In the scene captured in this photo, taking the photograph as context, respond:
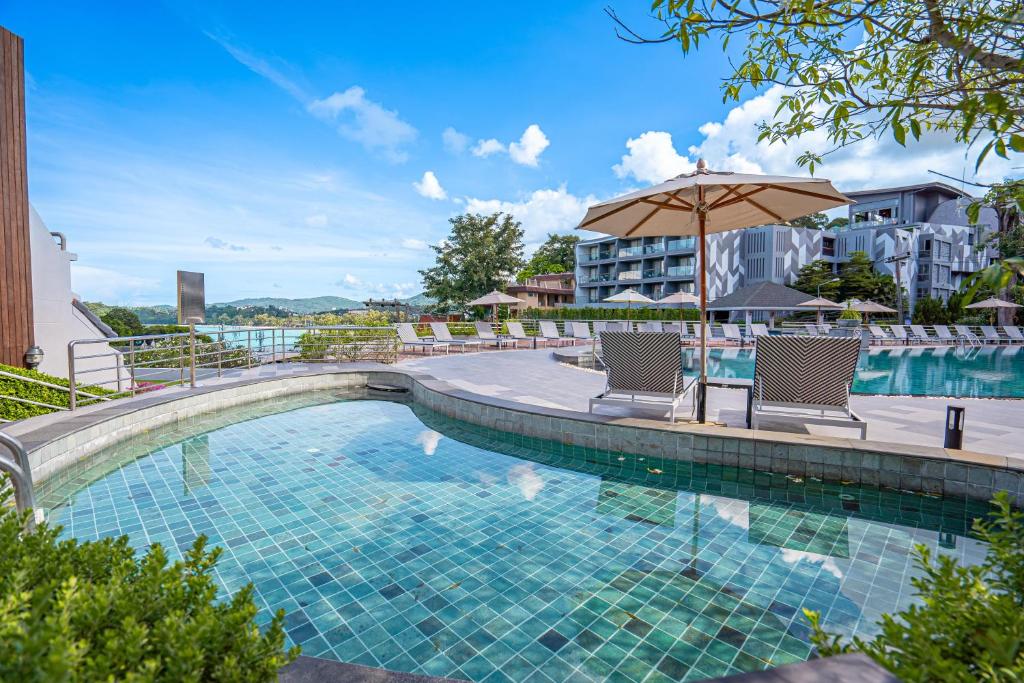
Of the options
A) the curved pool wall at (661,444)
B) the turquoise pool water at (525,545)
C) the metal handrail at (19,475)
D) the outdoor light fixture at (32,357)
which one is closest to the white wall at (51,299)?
the outdoor light fixture at (32,357)

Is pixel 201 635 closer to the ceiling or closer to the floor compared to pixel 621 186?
closer to the floor

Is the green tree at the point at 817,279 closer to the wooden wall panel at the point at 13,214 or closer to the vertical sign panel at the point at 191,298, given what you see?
the vertical sign panel at the point at 191,298

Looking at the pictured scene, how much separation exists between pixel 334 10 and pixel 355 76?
367cm

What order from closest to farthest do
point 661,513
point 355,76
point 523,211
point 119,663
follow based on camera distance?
point 119,663, point 661,513, point 355,76, point 523,211

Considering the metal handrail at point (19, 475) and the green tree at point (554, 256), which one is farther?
the green tree at point (554, 256)

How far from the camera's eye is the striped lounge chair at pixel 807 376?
426 centimetres

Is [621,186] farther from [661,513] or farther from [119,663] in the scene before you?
[119,663]

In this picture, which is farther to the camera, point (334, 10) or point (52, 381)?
point (334, 10)

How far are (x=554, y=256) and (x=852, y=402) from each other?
2071 inches

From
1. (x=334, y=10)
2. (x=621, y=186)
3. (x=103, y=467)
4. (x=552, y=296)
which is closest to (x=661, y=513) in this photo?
(x=103, y=467)

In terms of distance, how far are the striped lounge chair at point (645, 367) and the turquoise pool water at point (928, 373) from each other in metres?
4.69

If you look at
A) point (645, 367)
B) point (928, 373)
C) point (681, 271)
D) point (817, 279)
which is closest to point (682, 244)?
point (681, 271)

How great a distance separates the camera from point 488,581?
2457 millimetres

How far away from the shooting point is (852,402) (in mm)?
6105
